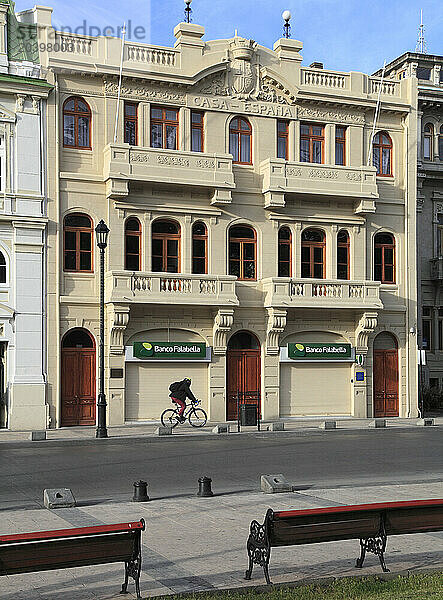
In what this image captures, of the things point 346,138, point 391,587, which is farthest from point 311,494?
point 346,138

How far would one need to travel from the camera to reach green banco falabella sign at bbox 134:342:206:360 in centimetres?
3312

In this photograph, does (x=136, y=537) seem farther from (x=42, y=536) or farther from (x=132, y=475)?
(x=132, y=475)

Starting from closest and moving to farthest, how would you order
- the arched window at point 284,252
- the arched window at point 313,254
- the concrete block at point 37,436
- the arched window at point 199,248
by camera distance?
the concrete block at point 37,436, the arched window at point 199,248, the arched window at point 284,252, the arched window at point 313,254

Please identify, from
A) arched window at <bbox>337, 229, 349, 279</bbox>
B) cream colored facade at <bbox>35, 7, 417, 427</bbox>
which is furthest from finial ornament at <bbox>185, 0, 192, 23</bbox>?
arched window at <bbox>337, 229, 349, 279</bbox>

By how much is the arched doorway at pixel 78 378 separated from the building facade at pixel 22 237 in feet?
3.23

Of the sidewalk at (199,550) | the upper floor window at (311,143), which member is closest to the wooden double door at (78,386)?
the upper floor window at (311,143)

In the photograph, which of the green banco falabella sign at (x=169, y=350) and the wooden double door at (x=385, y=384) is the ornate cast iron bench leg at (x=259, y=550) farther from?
the wooden double door at (x=385, y=384)

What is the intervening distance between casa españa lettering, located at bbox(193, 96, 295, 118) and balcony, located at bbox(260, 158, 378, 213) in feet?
7.50

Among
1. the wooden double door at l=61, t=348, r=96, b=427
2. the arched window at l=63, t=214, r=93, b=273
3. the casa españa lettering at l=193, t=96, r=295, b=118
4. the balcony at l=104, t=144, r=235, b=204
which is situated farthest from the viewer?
the casa españa lettering at l=193, t=96, r=295, b=118

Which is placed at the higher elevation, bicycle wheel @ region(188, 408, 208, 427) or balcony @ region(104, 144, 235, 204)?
balcony @ region(104, 144, 235, 204)

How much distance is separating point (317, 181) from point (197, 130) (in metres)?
5.28

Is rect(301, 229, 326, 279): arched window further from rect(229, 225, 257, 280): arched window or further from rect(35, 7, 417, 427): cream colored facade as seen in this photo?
rect(229, 225, 257, 280): arched window

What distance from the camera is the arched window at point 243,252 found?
35469mm

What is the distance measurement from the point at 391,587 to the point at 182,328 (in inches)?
1013
